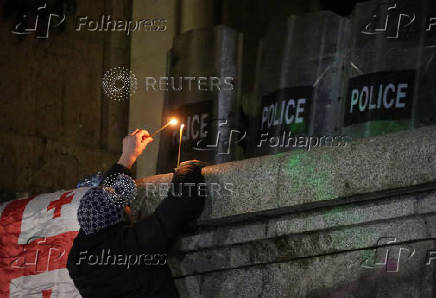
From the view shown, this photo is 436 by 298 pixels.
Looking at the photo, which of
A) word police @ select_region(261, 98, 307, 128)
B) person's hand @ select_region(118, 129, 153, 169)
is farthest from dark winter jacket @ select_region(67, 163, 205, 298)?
word police @ select_region(261, 98, 307, 128)

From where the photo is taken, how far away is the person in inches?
164

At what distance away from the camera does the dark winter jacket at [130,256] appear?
4.18 meters

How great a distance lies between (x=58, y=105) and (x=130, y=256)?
408 centimetres

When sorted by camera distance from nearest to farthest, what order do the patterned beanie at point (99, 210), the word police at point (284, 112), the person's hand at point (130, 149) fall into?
the patterned beanie at point (99, 210)
the person's hand at point (130, 149)
the word police at point (284, 112)

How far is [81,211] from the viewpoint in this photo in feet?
13.8

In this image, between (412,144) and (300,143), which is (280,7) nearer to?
(300,143)

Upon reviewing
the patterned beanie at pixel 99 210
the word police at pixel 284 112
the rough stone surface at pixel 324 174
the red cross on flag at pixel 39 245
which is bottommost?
the red cross on flag at pixel 39 245

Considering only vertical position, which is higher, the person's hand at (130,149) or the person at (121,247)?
the person's hand at (130,149)

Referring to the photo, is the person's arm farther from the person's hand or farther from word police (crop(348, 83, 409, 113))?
word police (crop(348, 83, 409, 113))

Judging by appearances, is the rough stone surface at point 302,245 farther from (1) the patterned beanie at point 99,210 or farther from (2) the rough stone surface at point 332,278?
(1) the patterned beanie at point 99,210

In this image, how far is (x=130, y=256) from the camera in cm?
419

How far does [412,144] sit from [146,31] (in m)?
5.21

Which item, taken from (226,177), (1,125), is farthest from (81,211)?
(1,125)

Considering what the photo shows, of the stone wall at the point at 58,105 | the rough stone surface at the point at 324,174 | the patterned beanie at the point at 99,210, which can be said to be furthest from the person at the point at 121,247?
the stone wall at the point at 58,105
